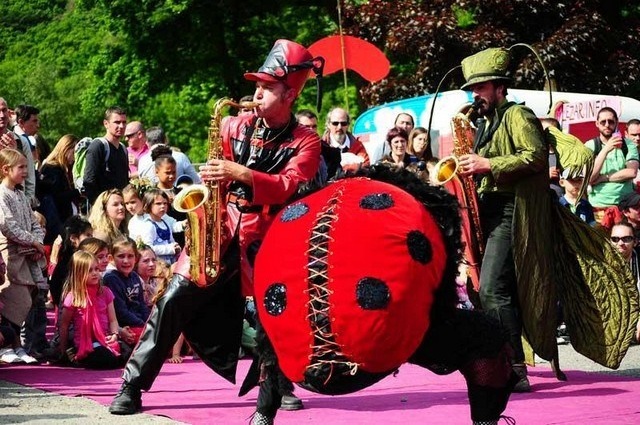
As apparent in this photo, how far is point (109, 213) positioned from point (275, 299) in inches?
258

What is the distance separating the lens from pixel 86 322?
31.4 ft

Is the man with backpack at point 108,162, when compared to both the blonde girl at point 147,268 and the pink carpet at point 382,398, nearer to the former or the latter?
the blonde girl at point 147,268

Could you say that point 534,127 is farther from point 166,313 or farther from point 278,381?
point 278,381

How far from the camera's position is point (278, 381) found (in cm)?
540

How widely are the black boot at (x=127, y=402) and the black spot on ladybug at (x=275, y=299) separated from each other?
2592 mm

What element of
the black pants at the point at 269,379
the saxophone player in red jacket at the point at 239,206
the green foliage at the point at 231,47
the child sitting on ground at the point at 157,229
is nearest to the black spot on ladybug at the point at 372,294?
the black pants at the point at 269,379

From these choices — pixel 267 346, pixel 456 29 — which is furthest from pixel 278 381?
pixel 456 29

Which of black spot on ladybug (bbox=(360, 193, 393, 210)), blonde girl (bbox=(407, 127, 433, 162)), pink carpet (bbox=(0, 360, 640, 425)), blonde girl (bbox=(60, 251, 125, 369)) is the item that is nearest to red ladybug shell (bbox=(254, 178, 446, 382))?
black spot on ladybug (bbox=(360, 193, 393, 210))

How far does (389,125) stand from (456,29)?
7258 mm

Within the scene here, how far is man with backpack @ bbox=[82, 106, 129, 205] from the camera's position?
11.9 m

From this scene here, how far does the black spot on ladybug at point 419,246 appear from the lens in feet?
15.7

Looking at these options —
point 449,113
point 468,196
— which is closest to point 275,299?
point 468,196

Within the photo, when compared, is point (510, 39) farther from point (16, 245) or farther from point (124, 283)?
point (16, 245)

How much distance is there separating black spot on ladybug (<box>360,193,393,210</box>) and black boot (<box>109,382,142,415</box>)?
287cm
